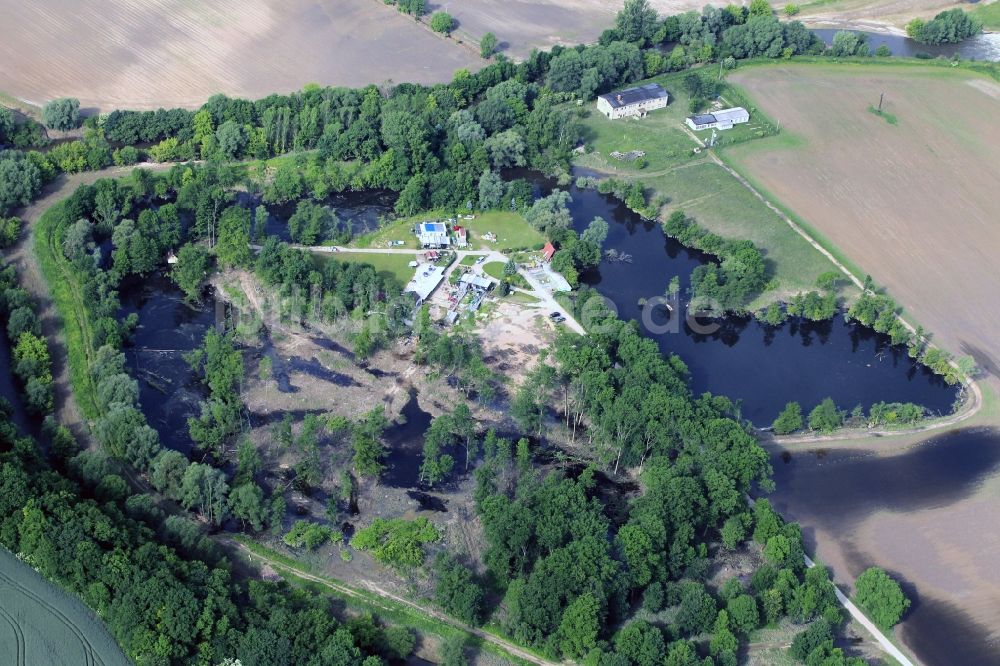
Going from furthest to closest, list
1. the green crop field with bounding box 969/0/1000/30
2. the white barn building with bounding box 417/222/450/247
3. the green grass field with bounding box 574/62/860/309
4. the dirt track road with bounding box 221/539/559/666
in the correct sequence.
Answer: the green crop field with bounding box 969/0/1000/30
the green grass field with bounding box 574/62/860/309
the white barn building with bounding box 417/222/450/247
the dirt track road with bounding box 221/539/559/666

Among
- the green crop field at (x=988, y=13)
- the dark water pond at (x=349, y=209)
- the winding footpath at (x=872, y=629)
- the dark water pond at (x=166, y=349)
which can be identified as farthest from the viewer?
the green crop field at (x=988, y=13)

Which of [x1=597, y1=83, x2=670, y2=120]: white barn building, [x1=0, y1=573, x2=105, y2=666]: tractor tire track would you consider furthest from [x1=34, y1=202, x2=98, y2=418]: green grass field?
[x1=597, y1=83, x2=670, y2=120]: white barn building

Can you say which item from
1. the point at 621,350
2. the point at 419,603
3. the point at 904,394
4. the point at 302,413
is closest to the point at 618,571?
the point at 419,603

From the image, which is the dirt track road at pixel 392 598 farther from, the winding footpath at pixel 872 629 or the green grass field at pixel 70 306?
the winding footpath at pixel 872 629

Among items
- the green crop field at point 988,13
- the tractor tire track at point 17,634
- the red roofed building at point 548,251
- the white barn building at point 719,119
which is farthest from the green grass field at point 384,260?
the green crop field at point 988,13

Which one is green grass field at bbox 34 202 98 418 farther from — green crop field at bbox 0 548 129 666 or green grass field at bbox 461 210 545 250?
green grass field at bbox 461 210 545 250
